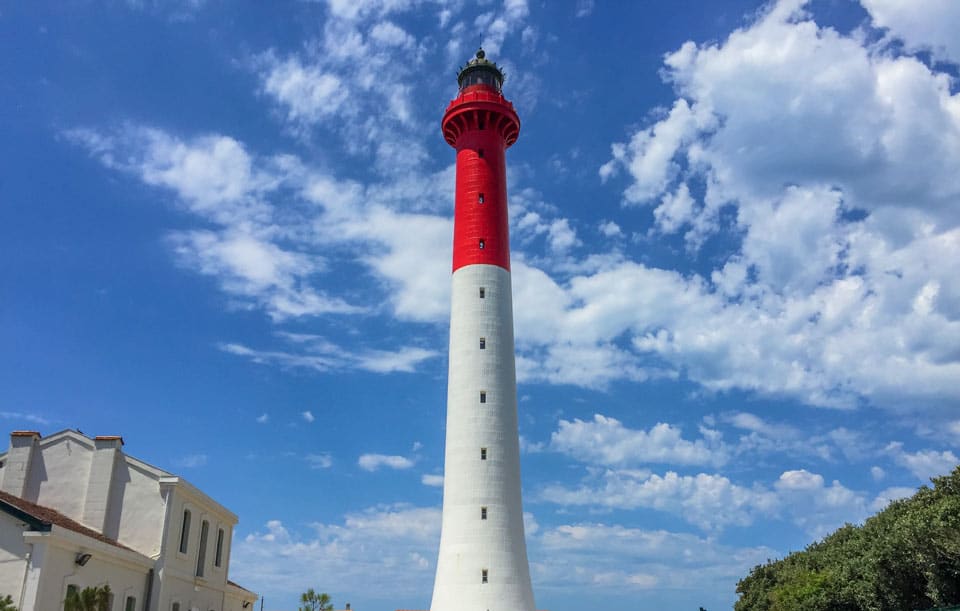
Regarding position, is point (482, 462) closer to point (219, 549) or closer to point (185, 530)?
point (219, 549)

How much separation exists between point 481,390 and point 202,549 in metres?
15.3

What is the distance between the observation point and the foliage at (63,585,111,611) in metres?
20.4

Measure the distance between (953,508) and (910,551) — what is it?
229 cm

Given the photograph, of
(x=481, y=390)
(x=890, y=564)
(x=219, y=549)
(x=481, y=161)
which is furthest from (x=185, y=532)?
(x=890, y=564)

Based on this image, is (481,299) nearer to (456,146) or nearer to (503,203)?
(503,203)

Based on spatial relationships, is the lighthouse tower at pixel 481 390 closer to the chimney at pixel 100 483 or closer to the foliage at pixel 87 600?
the chimney at pixel 100 483

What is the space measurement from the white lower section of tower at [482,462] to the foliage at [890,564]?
13.3m

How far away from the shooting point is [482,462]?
40062 mm

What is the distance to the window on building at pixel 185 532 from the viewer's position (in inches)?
1200

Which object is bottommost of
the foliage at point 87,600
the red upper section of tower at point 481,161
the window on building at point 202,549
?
the foliage at point 87,600

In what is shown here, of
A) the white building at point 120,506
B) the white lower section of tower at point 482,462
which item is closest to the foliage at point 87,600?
the white building at point 120,506

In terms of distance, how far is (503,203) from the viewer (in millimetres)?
45250

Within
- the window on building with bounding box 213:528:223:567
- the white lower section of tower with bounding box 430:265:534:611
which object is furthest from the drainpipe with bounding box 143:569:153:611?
the white lower section of tower with bounding box 430:265:534:611

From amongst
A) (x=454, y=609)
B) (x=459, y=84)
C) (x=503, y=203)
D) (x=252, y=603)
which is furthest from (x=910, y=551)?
(x=459, y=84)
